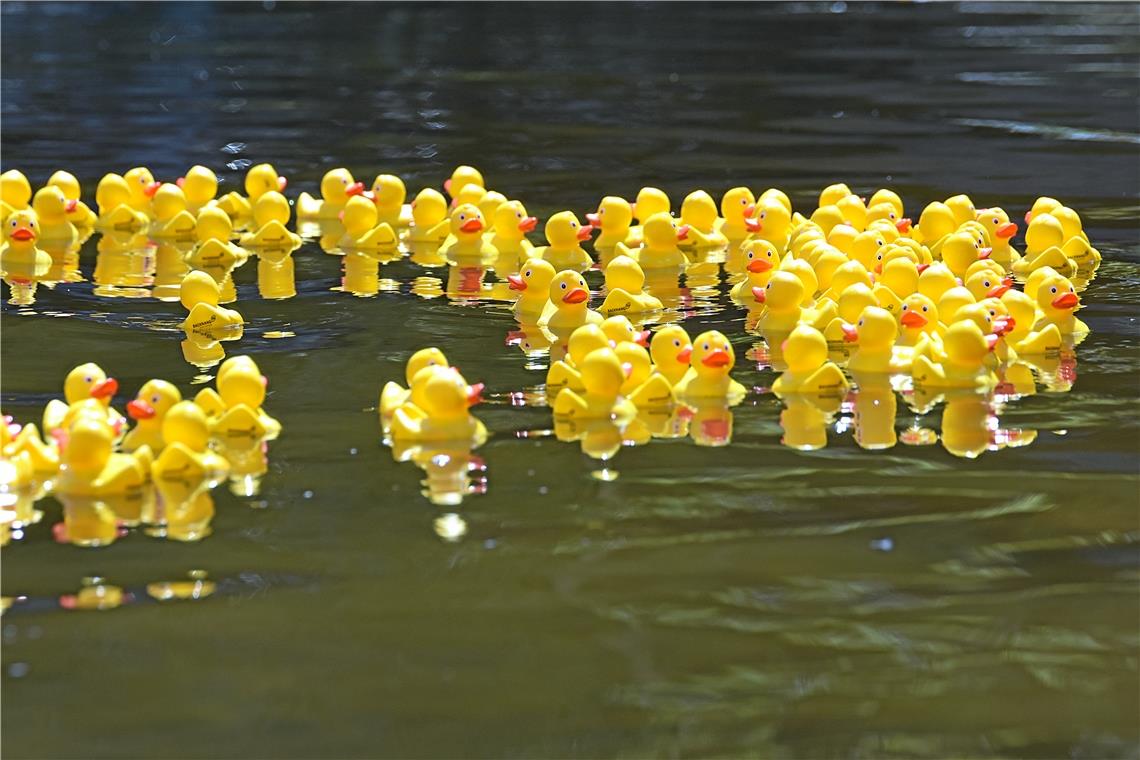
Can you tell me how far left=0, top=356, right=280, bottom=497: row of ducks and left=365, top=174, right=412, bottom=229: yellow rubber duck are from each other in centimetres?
395

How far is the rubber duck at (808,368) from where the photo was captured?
633cm

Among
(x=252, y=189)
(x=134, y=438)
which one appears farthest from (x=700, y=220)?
(x=134, y=438)

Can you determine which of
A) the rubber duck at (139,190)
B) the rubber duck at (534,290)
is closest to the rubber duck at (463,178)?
the rubber duck at (139,190)

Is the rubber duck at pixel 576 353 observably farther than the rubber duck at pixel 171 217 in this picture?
No

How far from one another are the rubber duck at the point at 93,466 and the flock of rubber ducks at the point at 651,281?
95 centimetres

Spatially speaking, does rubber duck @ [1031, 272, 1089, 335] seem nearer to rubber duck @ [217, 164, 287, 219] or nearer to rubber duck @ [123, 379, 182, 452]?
rubber duck @ [123, 379, 182, 452]

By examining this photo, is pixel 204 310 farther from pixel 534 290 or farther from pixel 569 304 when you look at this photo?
pixel 569 304

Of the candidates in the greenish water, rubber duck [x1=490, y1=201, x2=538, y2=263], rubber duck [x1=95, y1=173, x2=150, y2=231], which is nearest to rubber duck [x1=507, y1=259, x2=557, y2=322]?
the greenish water

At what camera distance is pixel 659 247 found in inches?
340

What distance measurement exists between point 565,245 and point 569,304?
4.75 feet

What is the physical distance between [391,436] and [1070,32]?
16122 millimetres

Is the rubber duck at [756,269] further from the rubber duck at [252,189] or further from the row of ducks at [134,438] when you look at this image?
the rubber duck at [252,189]

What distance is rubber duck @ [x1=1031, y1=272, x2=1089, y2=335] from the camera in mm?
7039

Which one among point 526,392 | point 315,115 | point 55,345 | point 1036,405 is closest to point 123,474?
point 526,392
